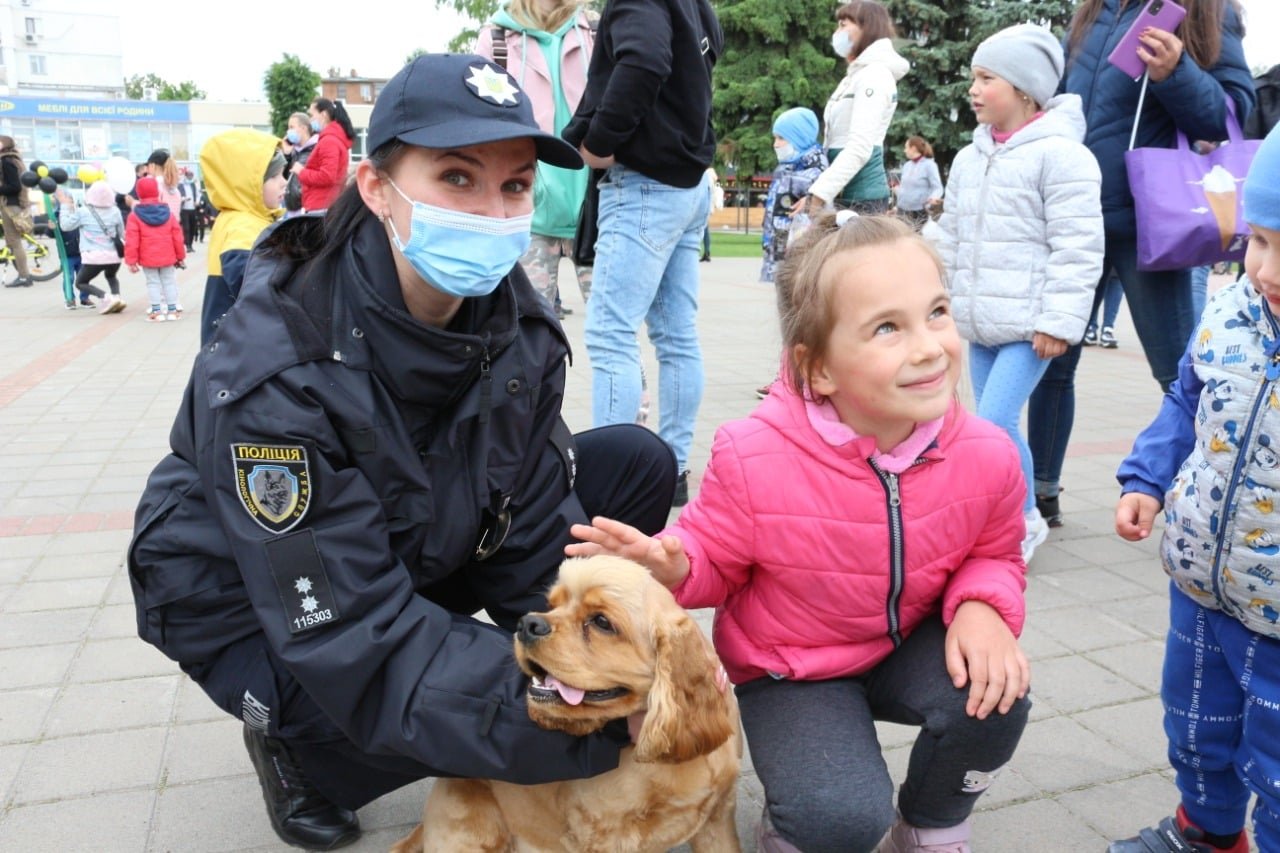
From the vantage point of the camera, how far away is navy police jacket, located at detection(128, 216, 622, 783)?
80.3 inches

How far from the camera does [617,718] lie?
81.6 inches

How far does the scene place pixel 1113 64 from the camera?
4.05m

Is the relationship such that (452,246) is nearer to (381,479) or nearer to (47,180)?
(381,479)

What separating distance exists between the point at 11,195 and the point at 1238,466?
58.6ft

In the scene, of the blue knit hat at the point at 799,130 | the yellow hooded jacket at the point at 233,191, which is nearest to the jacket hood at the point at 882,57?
the blue knit hat at the point at 799,130

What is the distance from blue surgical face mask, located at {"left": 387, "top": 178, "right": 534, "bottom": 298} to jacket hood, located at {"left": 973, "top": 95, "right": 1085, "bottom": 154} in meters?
2.48

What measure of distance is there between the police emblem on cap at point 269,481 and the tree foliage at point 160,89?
119 metres

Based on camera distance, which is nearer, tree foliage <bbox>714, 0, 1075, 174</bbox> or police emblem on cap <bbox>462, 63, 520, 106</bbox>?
police emblem on cap <bbox>462, 63, 520, 106</bbox>

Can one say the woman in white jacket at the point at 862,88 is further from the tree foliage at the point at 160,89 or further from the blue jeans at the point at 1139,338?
the tree foliage at the point at 160,89

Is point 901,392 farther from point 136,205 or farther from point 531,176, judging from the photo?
point 136,205

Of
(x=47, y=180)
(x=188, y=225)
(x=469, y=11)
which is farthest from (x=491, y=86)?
(x=469, y=11)

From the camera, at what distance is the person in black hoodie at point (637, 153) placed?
4117 millimetres

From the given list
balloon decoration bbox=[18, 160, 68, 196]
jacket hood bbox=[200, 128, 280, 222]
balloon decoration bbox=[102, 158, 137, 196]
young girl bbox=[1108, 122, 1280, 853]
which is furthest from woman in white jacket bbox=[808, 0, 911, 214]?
balloon decoration bbox=[102, 158, 137, 196]

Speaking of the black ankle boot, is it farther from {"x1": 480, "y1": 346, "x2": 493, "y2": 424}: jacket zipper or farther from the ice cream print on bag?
{"x1": 480, "y1": 346, "x2": 493, "y2": 424}: jacket zipper
